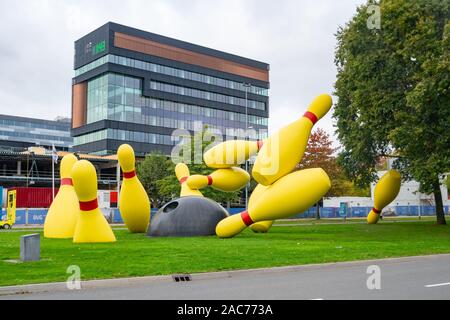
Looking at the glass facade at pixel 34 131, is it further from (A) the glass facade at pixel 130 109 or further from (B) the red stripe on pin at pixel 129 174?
(B) the red stripe on pin at pixel 129 174

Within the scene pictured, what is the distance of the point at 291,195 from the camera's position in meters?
17.3

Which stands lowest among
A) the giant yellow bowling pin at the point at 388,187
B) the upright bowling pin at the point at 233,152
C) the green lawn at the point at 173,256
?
the green lawn at the point at 173,256

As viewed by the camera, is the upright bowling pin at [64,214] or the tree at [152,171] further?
the tree at [152,171]

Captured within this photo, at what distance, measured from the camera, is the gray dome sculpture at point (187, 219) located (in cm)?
1991

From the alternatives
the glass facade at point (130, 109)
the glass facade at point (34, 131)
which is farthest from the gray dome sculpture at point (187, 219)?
the glass facade at point (34, 131)

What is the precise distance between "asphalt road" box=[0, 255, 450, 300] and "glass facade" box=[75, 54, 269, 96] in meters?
64.8

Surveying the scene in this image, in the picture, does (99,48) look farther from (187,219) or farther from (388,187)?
(187,219)

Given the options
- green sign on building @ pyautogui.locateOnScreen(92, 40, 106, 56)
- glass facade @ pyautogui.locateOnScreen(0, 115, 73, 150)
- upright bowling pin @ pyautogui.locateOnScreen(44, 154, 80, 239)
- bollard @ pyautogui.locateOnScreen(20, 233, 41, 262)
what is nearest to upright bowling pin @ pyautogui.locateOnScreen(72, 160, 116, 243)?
upright bowling pin @ pyautogui.locateOnScreen(44, 154, 80, 239)

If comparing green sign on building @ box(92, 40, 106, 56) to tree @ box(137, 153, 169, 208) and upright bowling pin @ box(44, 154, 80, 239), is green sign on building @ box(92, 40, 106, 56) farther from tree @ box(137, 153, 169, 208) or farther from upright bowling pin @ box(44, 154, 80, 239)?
upright bowling pin @ box(44, 154, 80, 239)

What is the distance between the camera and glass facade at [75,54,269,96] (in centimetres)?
7269

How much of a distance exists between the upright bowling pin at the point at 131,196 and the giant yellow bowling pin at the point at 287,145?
Answer: 5022 mm

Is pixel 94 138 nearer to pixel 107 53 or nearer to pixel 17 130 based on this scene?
pixel 107 53
